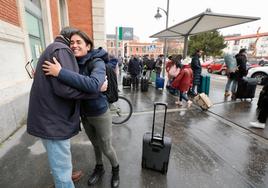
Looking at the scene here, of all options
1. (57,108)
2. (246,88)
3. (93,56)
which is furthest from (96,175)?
(246,88)

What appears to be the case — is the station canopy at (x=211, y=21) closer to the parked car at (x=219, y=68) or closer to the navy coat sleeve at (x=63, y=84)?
the navy coat sleeve at (x=63, y=84)

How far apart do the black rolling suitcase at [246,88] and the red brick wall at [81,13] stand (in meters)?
7.57

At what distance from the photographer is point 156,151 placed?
7.33 feet

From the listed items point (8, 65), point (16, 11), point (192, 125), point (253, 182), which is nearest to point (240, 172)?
point (253, 182)

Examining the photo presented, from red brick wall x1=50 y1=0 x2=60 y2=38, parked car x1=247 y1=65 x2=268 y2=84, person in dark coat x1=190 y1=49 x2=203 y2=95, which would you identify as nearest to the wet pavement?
person in dark coat x1=190 y1=49 x2=203 y2=95

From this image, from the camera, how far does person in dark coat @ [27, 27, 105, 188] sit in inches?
49.3

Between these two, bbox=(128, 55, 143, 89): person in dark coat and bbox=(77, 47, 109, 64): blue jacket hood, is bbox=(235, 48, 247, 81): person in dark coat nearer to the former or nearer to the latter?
bbox=(128, 55, 143, 89): person in dark coat

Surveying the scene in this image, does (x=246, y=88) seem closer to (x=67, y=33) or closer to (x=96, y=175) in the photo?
(x=96, y=175)

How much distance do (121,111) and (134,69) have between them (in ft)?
12.5

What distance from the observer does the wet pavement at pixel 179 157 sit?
7.32 feet

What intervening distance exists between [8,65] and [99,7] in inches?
251

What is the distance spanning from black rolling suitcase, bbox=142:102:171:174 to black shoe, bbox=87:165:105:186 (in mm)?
643

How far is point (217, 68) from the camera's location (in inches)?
676

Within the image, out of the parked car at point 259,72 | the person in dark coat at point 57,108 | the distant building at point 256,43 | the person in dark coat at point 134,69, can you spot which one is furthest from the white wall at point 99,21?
the distant building at point 256,43
